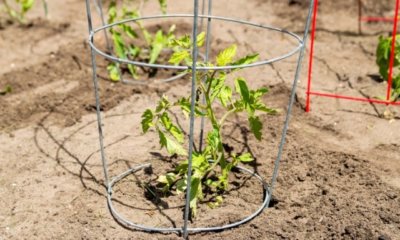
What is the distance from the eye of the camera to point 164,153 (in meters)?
3.13

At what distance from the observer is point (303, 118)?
3.59 metres

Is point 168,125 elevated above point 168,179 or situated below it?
above

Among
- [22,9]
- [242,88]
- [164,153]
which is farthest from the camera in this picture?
[22,9]

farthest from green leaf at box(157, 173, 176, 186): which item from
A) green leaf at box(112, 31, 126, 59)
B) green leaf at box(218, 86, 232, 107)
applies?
green leaf at box(112, 31, 126, 59)

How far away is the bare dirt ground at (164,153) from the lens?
99.2 inches

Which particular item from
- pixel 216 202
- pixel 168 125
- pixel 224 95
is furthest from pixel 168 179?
pixel 224 95

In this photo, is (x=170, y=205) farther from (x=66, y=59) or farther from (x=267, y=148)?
(x=66, y=59)

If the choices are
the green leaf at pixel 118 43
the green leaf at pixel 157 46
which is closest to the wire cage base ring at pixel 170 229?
the green leaf at pixel 118 43

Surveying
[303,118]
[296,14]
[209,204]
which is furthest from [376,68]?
[209,204]

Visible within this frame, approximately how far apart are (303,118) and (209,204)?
1.34 m

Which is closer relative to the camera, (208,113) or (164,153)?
(208,113)

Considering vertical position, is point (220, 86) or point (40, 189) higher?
point (220, 86)

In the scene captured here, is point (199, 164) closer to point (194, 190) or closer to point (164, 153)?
point (194, 190)

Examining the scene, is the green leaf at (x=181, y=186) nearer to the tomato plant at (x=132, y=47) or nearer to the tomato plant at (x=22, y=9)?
the tomato plant at (x=132, y=47)
